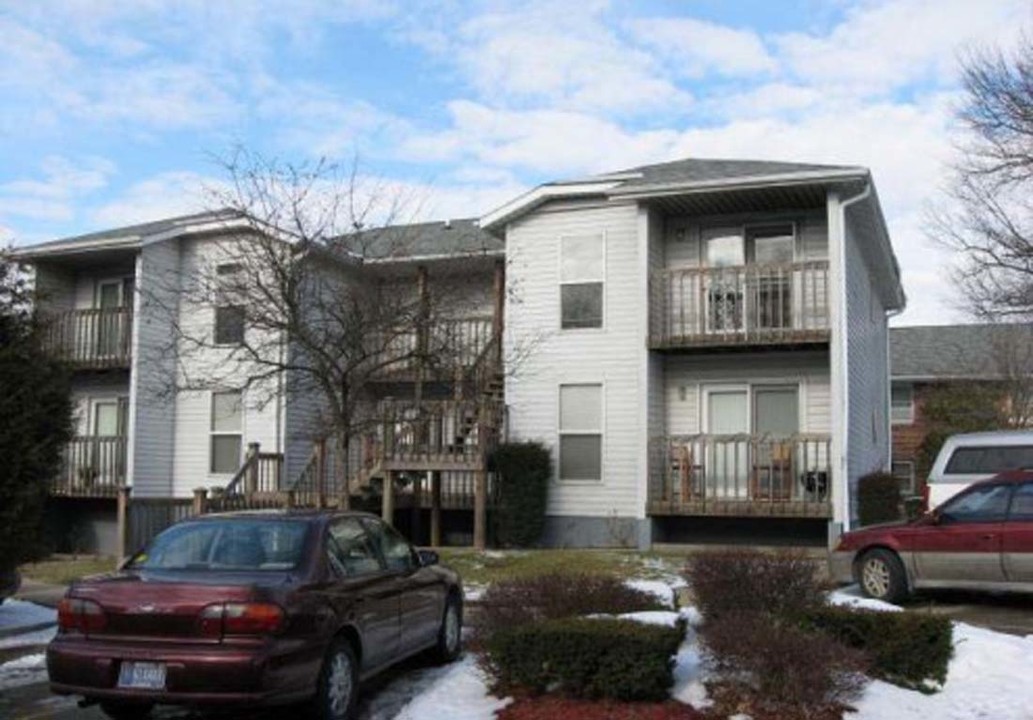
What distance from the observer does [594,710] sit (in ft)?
25.0

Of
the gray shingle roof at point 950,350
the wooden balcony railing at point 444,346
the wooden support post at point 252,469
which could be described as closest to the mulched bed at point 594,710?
the wooden balcony railing at point 444,346

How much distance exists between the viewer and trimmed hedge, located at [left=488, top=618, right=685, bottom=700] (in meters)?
7.66

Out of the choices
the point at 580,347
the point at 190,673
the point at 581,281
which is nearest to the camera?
the point at 190,673

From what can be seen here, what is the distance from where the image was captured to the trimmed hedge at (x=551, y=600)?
8.93 meters

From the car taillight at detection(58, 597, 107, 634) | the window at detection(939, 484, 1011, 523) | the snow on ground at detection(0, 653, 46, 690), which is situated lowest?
the snow on ground at detection(0, 653, 46, 690)

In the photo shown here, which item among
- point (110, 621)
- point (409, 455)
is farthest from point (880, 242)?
point (110, 621)

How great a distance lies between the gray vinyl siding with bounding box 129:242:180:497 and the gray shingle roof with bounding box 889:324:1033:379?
24118 millimetres

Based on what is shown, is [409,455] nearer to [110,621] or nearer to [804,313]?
[804,313]

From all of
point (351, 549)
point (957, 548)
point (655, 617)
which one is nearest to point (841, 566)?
point (957, 548)

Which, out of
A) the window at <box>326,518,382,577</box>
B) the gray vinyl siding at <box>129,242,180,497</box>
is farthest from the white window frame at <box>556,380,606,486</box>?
the window at <box>326,518,382,577</box>

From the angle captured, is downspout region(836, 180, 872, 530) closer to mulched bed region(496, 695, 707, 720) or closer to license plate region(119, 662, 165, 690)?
mulched bed region(496, 695, 707, 720)

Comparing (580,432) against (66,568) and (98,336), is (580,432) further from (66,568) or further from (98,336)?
(98,336)

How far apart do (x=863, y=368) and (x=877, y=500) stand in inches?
173

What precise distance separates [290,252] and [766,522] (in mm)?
9597
